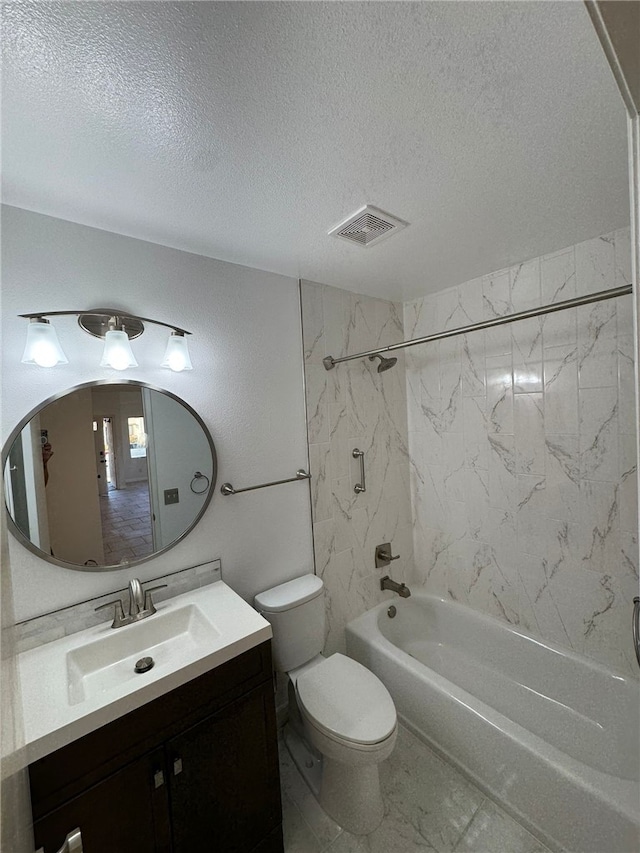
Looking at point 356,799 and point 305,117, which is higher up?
point 305,117

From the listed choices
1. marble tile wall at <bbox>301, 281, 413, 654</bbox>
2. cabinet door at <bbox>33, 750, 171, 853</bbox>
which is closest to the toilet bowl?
marble tile wall at <bbox>301, 281, 413, 654</bbox>

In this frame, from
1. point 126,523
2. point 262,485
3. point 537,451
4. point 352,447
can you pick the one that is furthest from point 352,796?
point 537,451

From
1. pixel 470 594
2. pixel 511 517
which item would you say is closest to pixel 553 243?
pixel 511 517

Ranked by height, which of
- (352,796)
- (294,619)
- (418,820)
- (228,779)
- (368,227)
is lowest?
(418,820)

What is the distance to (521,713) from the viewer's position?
184 cm

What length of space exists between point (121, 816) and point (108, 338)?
1.50 m

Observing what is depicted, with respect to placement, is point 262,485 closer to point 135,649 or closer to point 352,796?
point 135,649

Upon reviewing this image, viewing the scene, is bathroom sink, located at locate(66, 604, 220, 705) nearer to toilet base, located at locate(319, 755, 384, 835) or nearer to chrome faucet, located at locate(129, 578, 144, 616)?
chrome faucet, located at locate(129, 578, 144, 616)

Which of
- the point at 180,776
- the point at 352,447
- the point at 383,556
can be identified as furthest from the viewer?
the point at 383,556

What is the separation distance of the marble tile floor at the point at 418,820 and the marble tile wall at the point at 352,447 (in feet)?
2.05

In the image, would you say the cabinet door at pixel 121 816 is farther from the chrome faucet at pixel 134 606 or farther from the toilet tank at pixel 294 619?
the toilet tank at pixel 294 619

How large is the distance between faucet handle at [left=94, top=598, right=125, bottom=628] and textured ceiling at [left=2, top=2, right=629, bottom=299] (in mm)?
1481

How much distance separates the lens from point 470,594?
7.39 ft

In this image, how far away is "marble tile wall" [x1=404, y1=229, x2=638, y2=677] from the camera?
65.5 inches
